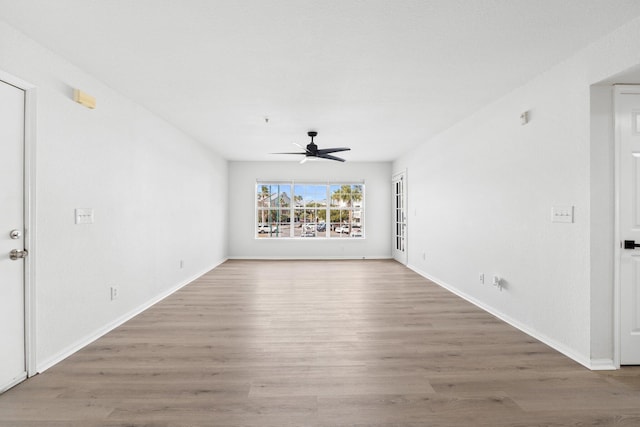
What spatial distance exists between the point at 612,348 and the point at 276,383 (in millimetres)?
2605

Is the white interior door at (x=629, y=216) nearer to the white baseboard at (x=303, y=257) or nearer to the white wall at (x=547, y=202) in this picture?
the white wall at (x=547, y=202)

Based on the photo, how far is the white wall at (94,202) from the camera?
2.39 metres

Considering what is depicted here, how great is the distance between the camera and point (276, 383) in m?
2.17

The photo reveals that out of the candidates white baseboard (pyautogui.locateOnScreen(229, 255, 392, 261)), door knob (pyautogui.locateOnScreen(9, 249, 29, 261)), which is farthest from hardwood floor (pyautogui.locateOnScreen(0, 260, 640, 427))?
white baseboard (pyautogui.locateOnScreen(229, 255, 392, 261))

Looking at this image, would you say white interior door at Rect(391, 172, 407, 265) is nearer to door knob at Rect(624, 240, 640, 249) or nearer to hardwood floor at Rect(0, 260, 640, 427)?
hardwood floor at Rect(0, 260, 640, 427)

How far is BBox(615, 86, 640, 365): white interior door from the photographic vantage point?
240 centimetres

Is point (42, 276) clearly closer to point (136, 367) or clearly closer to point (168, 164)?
point (136, 367)

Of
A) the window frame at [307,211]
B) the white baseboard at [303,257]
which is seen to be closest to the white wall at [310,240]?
the white baseboard at [303,257]

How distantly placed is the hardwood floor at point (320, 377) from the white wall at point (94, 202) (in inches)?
13.2

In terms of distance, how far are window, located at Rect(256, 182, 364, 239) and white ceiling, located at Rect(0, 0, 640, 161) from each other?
4.13 metres

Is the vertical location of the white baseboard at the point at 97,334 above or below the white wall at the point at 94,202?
below

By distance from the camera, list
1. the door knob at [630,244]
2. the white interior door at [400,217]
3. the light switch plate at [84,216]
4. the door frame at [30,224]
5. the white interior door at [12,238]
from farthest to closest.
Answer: the white interior door at [400,217], the light switch plate at [84,216], the door knob at [630,244], the door frame at [30,224], the white interior door at [12,238]

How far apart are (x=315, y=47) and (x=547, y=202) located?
2480 millimetres

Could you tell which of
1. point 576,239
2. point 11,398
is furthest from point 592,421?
point 11,398
